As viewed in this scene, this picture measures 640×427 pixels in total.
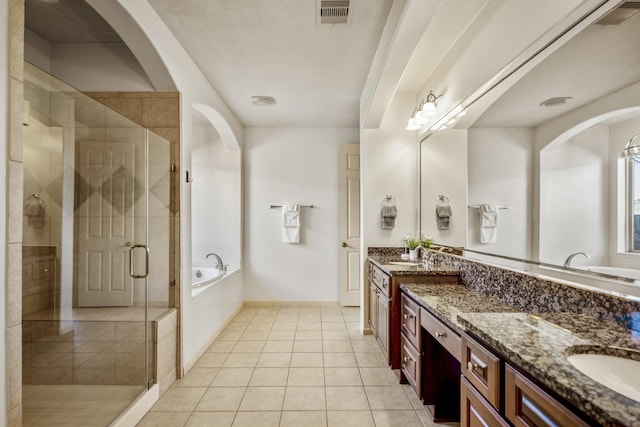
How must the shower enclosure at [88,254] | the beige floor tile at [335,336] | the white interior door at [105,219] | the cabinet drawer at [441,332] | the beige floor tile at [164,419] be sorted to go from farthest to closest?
the beige floor tile at [335,336] < the white interior door at [105,219] < the beige floor tile at [164,419] < the shower enclosure at [88,254] < the cabinet drawer at [441,332]

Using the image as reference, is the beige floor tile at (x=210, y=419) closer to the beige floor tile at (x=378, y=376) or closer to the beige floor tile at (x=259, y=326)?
the beige floor tile at (x=378, y=376)

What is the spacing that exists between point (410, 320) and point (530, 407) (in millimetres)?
1208

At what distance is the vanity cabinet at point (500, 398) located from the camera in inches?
33.1

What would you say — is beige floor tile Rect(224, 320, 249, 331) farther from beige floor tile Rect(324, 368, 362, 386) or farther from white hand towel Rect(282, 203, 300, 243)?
beige floor tile Rect(324, 368, 362, 386)

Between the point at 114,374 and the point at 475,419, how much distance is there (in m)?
2.11

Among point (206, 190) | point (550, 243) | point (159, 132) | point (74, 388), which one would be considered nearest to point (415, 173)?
point (550, 243)

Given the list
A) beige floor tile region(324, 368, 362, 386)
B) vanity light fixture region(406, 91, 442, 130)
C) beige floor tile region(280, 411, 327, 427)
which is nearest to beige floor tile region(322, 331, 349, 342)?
beige floor tile region(324, 368, 362, 386)

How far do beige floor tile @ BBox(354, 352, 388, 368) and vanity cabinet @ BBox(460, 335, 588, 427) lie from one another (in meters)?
1.42

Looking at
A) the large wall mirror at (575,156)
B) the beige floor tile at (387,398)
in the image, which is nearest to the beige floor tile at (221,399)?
the beige floor tile at (387,398)

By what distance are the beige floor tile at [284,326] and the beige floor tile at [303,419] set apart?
5.17ft

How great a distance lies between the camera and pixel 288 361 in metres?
2.74

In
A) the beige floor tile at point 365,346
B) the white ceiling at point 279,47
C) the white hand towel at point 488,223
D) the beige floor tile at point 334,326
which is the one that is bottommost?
the beige floor tile at point 334,326

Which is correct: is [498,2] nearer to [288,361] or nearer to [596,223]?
[596,223]

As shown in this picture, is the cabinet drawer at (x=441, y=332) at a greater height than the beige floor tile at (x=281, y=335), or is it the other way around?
the cabinet drawer at (x=441, y=332)
